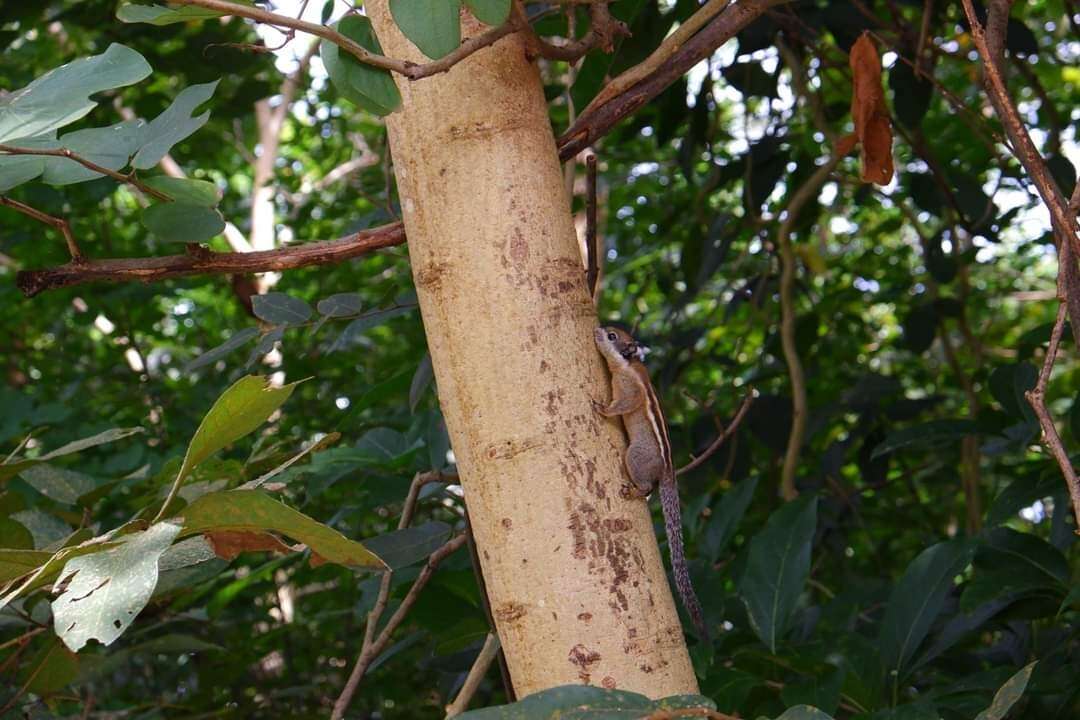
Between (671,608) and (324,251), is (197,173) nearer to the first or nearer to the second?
(324,251)

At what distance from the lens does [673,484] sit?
4.92ft

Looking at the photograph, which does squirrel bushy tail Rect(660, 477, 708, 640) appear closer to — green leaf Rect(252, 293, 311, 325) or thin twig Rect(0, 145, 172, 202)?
green leaf Rect(252, 293, 311, 325)

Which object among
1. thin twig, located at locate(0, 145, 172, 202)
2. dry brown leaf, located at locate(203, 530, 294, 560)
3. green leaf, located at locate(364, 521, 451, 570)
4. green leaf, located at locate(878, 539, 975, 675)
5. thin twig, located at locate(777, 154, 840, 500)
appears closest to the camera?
thin twig, located at locate(0, 145, 172, 202)

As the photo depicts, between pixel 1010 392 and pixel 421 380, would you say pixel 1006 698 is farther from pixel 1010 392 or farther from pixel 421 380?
pixel 1010 392

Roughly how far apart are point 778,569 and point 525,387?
903mm

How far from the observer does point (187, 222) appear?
1188 mm

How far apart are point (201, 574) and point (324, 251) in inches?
25.9

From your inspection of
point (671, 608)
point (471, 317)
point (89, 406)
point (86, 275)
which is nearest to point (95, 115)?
point (89, 406)

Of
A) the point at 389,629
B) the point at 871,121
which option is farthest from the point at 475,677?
the point at 871,121

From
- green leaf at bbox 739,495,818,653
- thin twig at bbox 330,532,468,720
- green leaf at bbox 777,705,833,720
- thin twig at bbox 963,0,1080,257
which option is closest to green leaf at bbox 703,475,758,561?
green leaf at bbox 739,495,818,653

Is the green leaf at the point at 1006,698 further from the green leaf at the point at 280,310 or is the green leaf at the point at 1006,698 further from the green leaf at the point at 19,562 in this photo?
the green leaf at the point at 280,310

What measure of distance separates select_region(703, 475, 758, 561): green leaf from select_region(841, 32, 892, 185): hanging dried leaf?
0.62 m

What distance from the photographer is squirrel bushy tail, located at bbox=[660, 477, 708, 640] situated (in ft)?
4.91

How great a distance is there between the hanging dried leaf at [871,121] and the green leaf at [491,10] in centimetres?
79
